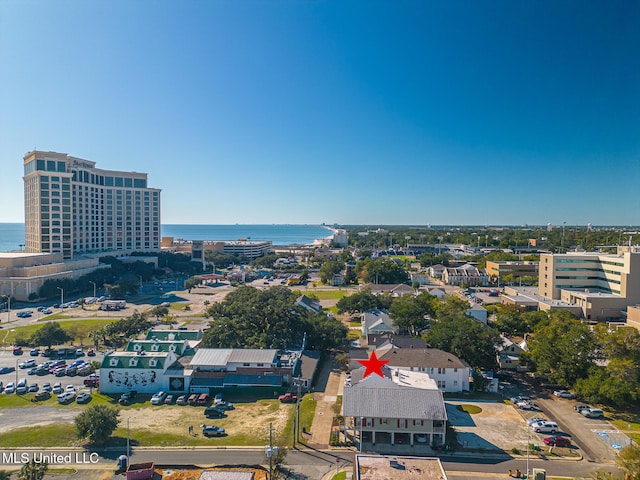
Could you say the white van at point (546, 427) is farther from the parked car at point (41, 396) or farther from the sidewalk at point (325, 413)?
the parked car at point (41, 396)

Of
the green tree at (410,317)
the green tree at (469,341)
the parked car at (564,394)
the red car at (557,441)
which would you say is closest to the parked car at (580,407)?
the parked car at (564,394)

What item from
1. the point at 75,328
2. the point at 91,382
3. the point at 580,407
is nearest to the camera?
the point at 580,407

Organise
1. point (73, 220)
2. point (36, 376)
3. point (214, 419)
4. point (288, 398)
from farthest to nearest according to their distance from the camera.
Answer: point (73, 220)
point (36, 376)
point (288, 398)
point (214, 419)

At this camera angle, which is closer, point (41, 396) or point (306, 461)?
point (306, 461)

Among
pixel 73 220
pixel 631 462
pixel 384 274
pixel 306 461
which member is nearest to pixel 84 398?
pixel 306 461

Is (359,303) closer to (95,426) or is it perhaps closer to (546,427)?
(546,427)

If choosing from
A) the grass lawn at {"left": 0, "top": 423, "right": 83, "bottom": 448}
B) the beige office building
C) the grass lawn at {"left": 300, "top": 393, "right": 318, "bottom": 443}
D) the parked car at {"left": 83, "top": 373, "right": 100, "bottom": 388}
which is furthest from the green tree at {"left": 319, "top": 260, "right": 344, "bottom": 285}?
the grass lawn at {"left": 0, "top": 423, "right": 83, "bottom": 448}

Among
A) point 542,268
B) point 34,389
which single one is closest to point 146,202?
A: point 34,389
